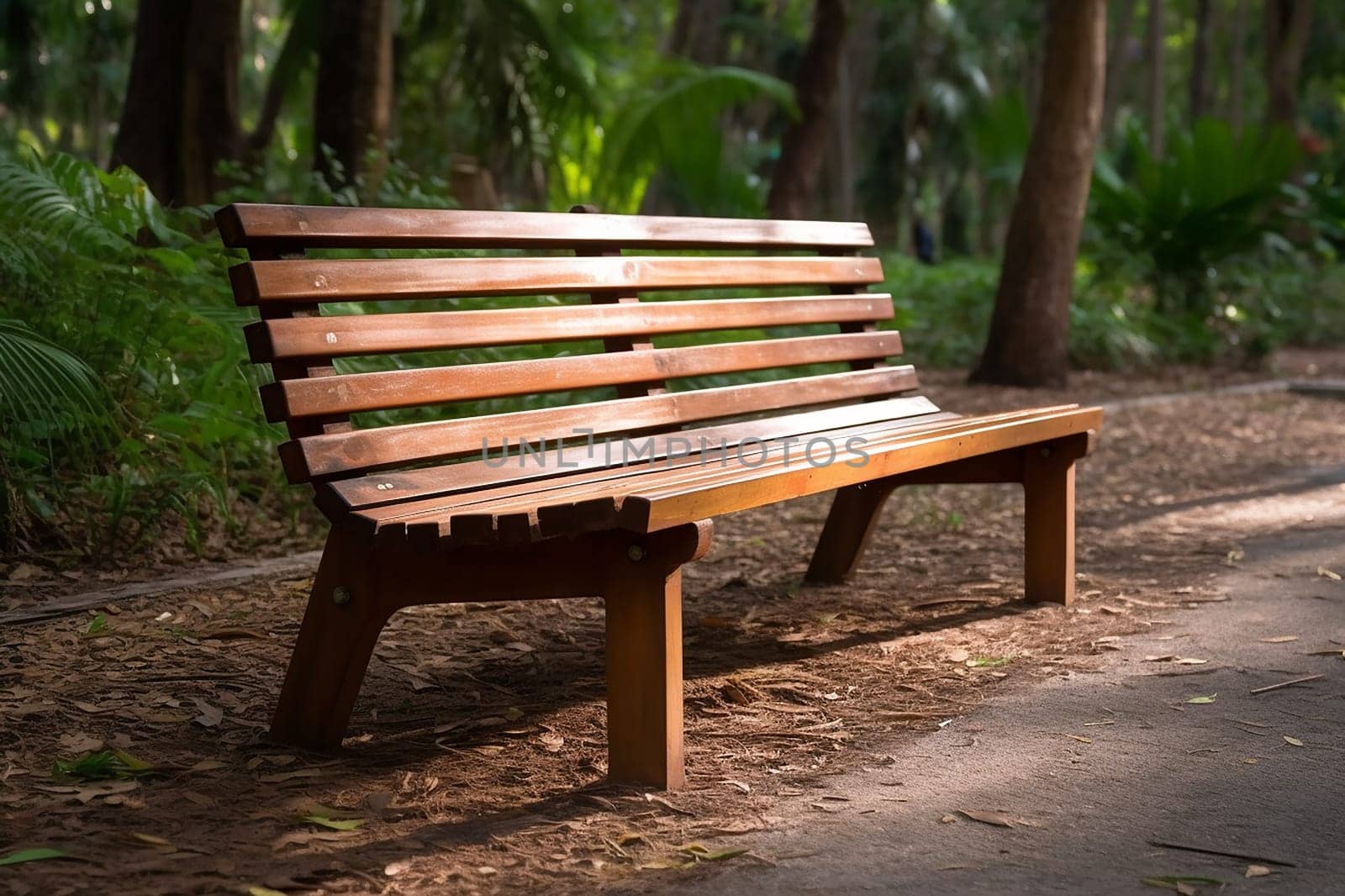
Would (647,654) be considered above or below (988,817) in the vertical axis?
above

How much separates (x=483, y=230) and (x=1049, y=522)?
189cm

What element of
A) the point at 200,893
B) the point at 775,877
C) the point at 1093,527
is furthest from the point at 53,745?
the point at 1093,527

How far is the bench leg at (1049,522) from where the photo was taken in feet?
13.2

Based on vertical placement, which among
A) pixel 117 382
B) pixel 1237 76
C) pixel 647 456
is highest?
pixel 1237 76

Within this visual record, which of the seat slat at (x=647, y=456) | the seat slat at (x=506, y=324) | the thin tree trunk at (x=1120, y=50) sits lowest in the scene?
the seat slat at (x=647, y=456)

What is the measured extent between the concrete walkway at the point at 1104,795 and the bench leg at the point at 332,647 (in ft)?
2.72

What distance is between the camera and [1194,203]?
10.7 m

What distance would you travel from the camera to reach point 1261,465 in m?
6.82

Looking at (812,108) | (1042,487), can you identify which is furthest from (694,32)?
(1042,487)

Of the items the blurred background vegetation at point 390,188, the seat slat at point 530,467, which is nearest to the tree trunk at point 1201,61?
the blurred background vegetation at point 390,188

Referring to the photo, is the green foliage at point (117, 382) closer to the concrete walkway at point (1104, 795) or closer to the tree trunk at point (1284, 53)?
the concrete walkway at point (1104, 795)

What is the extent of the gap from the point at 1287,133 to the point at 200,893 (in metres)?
10.3

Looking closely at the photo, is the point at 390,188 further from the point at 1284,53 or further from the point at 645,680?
the point at 1284,53

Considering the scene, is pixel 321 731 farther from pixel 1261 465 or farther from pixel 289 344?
pixel 1261 465
